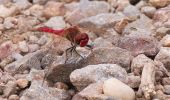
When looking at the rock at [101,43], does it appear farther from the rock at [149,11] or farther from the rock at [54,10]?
the rock at [54,10]

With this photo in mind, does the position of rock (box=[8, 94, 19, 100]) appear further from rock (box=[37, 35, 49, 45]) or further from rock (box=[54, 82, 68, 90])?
rock (box=[37, 35, 49, 45])

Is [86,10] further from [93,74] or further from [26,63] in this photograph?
[93,74]

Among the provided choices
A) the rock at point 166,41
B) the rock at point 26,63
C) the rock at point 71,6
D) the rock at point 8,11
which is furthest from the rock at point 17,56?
the rock at point 166,41

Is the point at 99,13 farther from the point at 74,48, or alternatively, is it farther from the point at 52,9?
the point at 74,48

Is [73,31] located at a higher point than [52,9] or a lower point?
higher

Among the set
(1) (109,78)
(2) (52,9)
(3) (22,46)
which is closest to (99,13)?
(2) (52,9)

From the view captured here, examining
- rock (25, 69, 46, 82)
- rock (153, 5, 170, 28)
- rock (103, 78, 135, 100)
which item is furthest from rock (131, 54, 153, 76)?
rock (153, 5, 170, 28)
